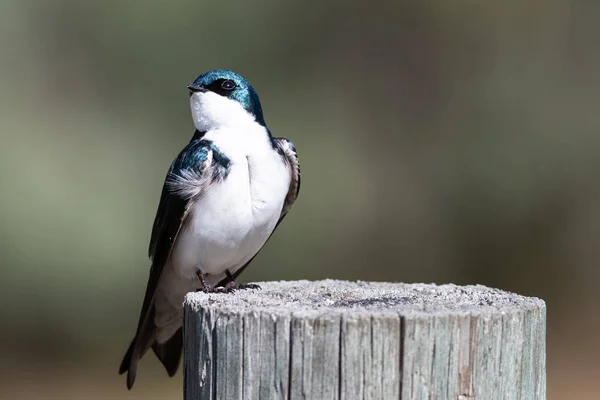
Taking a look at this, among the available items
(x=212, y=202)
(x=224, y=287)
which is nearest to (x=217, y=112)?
(x=212, y=202)

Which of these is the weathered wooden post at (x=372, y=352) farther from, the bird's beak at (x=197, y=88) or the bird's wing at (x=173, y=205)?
the bird's beak at (x=197, y=88)

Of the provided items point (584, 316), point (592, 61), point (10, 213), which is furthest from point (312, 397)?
point (592, 61)

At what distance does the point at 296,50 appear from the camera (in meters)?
7.45

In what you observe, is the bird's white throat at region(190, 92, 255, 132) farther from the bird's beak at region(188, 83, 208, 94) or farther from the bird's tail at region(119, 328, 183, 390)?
the bird's tail at region(119, 328, 183, 390)

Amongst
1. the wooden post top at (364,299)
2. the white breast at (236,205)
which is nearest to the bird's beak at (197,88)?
the white breast at (236,205)

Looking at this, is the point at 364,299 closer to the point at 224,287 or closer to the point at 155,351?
the point at 224,287

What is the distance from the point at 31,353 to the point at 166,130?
6.32 ft

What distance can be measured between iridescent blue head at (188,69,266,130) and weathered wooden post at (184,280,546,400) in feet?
4.73

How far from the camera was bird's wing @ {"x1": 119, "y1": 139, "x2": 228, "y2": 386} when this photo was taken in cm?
314

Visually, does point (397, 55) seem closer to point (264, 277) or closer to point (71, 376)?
point (264, 277)

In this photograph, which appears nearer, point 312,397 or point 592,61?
point 312,397

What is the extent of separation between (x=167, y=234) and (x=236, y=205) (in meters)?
0.32

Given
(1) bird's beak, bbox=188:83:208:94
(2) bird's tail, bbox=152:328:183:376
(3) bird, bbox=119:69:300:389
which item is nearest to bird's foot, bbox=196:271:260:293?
(3) bird, bbox=119:69:300:389

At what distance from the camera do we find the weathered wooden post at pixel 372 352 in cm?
181
